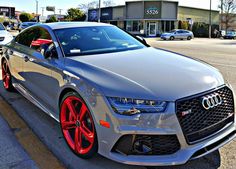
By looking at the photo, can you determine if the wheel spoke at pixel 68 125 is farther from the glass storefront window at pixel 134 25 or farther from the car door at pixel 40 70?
the glass storefront window at pixel 134 25

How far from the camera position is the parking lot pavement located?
302cm

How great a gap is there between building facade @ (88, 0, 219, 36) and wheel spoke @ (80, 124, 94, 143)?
145ft

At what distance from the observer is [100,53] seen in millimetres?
3723

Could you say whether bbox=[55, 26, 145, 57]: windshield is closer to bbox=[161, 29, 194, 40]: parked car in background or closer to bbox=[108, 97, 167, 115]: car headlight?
bbox=[108, 97, 167, 115]: car headlight

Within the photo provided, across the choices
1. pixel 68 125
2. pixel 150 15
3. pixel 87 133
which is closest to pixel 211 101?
pixel 87 133

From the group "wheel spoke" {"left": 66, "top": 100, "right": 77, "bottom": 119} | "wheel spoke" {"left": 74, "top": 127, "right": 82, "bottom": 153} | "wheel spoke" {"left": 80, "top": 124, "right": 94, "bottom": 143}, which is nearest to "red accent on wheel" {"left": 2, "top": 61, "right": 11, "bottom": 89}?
"wheel spoke" {"left": 66, "top": 100, "right": 77, "bottom": 119}

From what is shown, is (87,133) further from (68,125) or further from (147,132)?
(147,132)

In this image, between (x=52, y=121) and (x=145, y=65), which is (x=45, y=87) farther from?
(x=145, y=65)

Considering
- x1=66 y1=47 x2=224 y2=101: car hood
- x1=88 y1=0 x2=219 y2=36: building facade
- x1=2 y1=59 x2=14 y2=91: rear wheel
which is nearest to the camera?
x1=66 y1=47 x2=224 y2=101: car hood

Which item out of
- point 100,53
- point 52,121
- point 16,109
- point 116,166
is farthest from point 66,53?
point 16,109

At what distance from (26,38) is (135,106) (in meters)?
3.21

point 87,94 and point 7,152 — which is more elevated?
point 87,94

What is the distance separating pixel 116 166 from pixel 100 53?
150 cm

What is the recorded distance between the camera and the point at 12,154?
3.26 m
